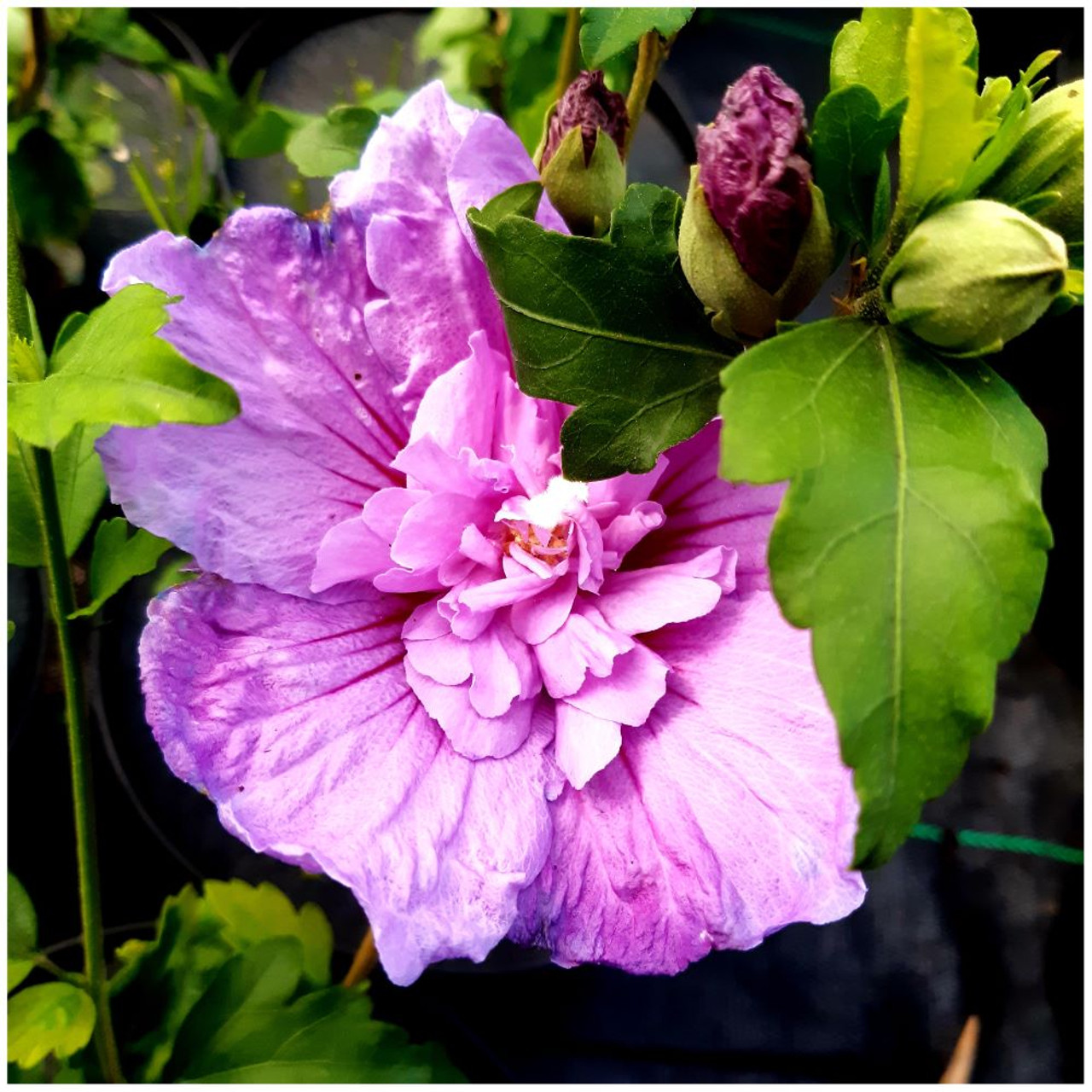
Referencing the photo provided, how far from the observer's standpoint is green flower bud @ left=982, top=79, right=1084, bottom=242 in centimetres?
27

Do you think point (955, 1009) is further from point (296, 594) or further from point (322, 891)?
point (296, 594)

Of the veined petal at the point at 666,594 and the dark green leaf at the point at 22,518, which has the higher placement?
the dark green leaf at the point at 22,518

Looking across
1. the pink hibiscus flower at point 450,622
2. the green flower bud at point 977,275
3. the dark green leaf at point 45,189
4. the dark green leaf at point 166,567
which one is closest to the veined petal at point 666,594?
the pink hibiscus flower at point 450,622

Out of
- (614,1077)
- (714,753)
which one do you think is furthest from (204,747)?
(614,1077)

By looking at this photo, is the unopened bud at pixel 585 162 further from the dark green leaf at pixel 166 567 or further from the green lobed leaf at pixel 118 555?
the dark green leaf at pixel 166 567

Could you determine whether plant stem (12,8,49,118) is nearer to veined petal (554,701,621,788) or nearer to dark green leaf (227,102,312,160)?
dark green leaf (227,102,312,160)

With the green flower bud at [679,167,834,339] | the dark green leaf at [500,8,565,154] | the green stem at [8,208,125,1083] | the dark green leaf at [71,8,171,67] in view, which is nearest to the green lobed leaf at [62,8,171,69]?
the dark green leaf at [71,8,171,67]

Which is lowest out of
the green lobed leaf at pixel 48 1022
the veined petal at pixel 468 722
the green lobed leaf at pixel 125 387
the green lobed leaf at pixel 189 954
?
the green lobed leaf at pixel 189 954

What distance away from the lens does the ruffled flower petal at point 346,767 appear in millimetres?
307

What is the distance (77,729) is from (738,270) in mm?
293

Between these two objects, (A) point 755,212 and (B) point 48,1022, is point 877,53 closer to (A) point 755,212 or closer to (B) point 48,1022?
(A) point 755,212

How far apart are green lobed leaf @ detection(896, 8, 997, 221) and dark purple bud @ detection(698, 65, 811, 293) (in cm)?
3

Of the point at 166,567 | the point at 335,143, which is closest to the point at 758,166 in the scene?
the point at 335,143

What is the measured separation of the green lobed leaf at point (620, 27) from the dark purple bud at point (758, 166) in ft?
0.28
